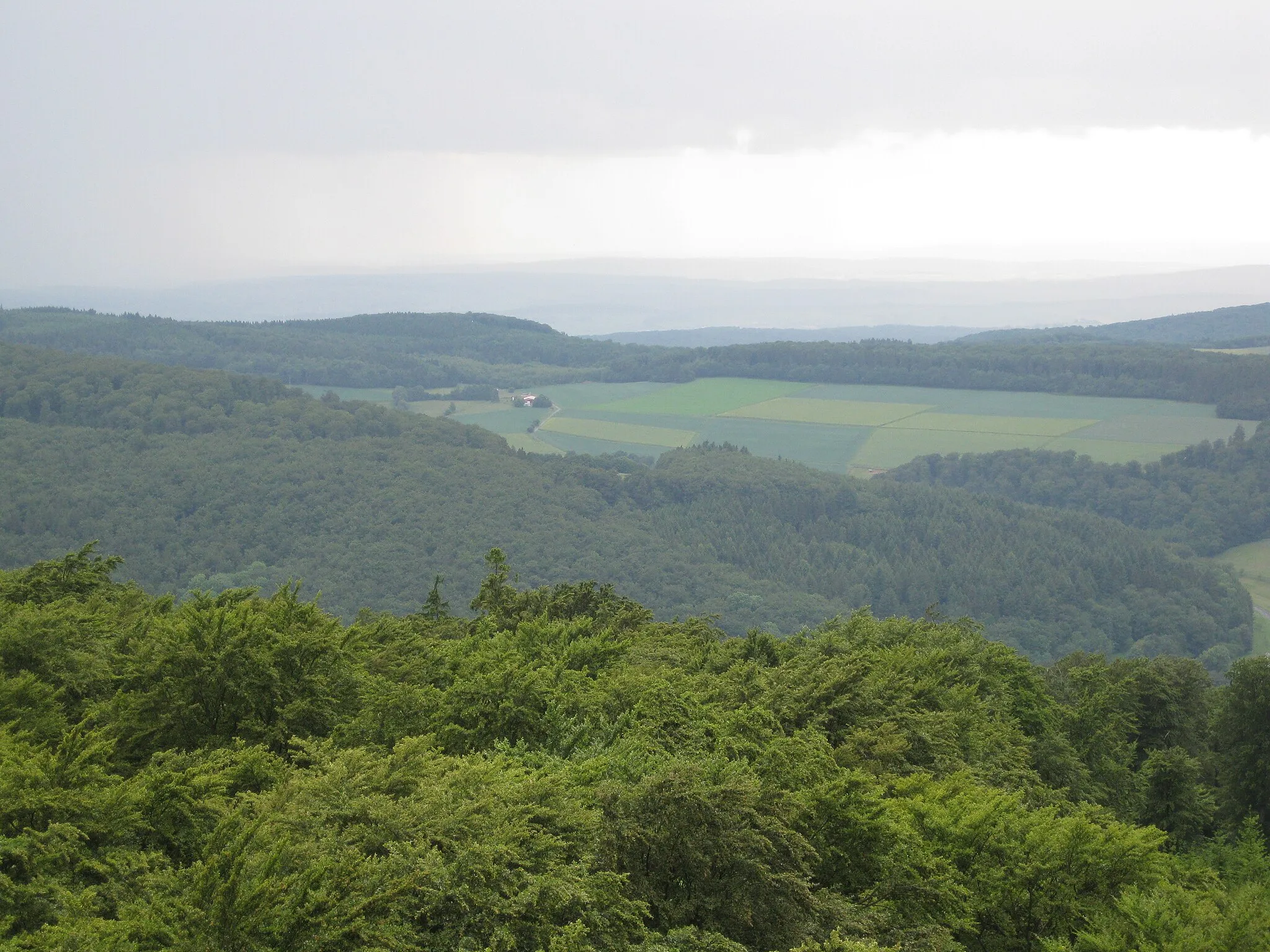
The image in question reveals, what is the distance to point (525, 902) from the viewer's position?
45.1ft

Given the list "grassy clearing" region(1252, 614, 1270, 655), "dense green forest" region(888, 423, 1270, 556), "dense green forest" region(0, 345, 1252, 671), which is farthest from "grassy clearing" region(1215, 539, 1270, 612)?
"grassy clearing" region(1252, 614, 1270, 655)

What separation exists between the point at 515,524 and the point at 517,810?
150957 mm

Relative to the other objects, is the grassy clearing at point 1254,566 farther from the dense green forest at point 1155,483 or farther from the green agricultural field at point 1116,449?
the green agricultural field at point 1116,449

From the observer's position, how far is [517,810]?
50.3 ft

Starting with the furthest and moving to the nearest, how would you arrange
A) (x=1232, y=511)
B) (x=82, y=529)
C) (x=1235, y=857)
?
(x=1232, y=511) < (x=82, y=529) < (x=1235, y=857)

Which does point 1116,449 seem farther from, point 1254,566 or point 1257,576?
point 1257,576

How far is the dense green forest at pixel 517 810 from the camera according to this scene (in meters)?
13.9

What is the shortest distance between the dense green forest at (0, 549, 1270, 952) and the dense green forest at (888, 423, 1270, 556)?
162251mm

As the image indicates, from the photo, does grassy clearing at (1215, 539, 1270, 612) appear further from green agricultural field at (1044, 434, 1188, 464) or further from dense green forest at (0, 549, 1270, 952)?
dense green forest at (0, 549, 1270, 952)

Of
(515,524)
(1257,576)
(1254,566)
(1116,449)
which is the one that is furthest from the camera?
(1116,449)

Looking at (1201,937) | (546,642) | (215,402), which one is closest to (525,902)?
(1201,937)

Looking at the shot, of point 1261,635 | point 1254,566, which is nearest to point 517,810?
point 1261,635

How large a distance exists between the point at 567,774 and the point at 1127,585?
15302 cm

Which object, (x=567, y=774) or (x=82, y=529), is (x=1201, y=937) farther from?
(x=82, y=529)
